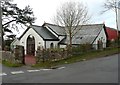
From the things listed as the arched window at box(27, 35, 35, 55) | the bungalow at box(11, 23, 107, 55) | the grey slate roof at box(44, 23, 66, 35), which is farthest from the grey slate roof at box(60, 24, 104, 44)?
the arched window at box(27, 35, 35, 55)

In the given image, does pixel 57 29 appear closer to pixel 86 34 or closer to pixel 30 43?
pixel 86 34

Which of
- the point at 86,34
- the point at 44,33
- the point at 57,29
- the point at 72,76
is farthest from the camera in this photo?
the point at 57,29

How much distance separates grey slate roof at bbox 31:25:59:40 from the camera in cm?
4609

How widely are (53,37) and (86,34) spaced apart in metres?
7.50

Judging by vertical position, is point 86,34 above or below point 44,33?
below

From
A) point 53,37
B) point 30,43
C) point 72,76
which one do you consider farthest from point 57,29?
point 72,76

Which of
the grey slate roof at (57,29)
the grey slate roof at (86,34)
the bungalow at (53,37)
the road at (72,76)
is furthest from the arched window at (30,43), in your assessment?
the road at (72,76)

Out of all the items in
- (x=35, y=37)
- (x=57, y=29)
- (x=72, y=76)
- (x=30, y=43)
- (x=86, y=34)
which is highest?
(x=57, y=29)

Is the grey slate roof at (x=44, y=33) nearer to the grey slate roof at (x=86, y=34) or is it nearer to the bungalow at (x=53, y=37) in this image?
the bungalow at (x=53, y=37)

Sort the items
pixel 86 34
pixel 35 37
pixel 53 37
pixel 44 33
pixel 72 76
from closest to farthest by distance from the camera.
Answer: pixel 72 76 < pixel 35 37 < pixel 44 33 < pixel 53 37 < pixel 86 34

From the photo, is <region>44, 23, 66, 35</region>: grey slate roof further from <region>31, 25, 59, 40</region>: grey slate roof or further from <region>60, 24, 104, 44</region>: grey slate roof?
<region>60, 24, 104, 44</region>: grey slate roof

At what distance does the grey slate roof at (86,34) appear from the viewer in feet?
159

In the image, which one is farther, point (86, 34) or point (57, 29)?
point (57, 29)

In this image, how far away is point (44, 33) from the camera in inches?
1885
